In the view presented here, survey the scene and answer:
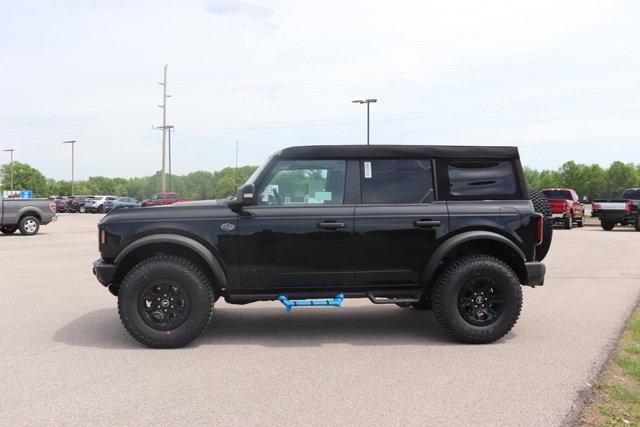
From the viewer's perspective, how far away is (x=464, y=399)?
4.28 meters

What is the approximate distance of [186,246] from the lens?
5.73 metres

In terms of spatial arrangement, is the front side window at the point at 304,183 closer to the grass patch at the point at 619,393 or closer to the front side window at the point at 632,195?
the grass patch at the point at 619,393

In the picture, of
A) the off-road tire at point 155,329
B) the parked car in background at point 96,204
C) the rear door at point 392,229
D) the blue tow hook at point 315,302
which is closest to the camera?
the off-road tire at point 155,329

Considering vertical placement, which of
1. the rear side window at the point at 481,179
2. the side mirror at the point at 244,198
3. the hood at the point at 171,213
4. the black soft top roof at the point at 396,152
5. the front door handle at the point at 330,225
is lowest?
the front door handle at the point at 330,225

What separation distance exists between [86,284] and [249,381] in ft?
20.1

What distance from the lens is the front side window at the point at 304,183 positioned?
599 cm

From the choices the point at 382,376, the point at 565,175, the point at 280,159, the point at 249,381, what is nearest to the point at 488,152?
the point at 280,159

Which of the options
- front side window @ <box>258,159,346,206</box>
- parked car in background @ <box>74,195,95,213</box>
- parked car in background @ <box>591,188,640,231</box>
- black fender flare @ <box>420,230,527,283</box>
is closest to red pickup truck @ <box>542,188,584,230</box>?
parked car in background @ <box>591,188,640,231</box>

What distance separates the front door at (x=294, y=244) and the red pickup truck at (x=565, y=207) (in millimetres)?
20404

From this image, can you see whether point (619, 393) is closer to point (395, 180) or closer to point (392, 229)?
point (392, 229)

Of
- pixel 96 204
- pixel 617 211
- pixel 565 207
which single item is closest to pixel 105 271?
pixel 617 211

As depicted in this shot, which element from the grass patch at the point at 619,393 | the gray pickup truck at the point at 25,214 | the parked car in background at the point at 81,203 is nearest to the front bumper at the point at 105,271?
the grass patch at the point at 619,393

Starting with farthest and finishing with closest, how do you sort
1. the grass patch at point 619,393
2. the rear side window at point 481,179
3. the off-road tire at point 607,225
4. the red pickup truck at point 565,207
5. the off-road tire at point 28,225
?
the red pickup truck at point 565,207
the off-road tire at point 607,225
the off-road tire at point 28,225
the rear side window at point 481,179
the grass patch at point 619,393

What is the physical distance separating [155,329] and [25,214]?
18.4 metres
